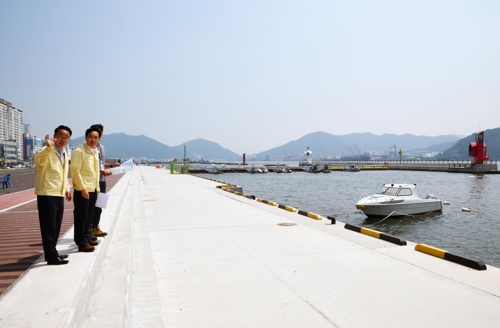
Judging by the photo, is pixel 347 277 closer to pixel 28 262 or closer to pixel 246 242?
pixel 246 242

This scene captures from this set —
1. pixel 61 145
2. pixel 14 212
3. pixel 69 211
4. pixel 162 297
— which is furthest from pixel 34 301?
pixel 14 212

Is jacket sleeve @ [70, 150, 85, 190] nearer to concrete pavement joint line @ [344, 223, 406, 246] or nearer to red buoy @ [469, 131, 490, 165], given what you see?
concrete pavement joint line @ [344, 223, 406, 246]

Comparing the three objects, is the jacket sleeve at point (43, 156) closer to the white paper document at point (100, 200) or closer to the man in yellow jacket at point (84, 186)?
the man in yellow jacket at point (84, 186)

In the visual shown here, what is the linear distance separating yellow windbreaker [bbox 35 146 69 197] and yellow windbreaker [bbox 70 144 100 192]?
1.69 feet

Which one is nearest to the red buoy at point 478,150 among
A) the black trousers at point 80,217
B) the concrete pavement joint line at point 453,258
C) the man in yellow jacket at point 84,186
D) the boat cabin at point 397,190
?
the boat cabin at point 397,190

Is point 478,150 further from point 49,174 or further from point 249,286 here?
point 49,174

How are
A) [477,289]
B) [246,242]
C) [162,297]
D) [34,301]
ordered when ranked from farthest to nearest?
[246,242] → [477,289] → [162,297] → [34,301]

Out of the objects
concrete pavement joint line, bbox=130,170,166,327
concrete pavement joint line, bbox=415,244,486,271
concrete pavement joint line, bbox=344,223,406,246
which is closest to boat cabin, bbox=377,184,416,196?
concrete pavement joint line, bbox=344,223,406,246

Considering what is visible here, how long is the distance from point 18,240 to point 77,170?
2.86m

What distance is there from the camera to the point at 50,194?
4.91 metres

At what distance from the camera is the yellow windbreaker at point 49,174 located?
4.86m

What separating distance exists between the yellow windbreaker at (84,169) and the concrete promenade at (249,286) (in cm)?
108

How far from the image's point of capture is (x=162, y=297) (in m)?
5.11

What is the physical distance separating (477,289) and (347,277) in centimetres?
193
